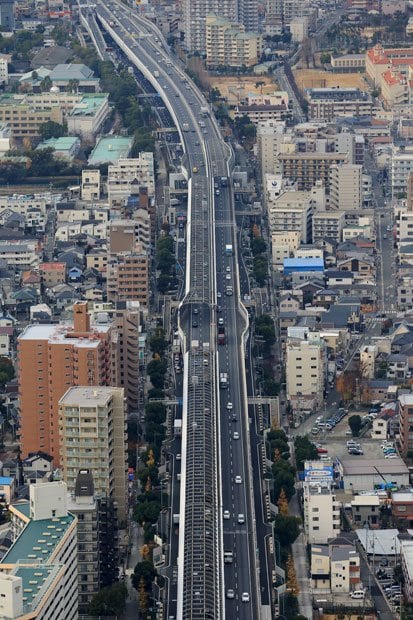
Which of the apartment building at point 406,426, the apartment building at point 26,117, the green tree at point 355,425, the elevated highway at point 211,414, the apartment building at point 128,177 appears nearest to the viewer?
the elevated highway at point 211,414

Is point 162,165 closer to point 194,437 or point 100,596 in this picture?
point 194,437

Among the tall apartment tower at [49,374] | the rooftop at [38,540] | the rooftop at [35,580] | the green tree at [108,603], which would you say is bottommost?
the green tree at [108,603]

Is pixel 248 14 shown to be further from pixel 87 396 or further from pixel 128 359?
pixel 87 396

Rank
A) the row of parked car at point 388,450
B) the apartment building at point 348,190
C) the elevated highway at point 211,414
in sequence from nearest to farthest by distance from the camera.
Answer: the elevated highway at point 211,414 < the row of parked car at point 388,450 < the apartment building at point 348,190

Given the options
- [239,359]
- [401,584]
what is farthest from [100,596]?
[239,359]

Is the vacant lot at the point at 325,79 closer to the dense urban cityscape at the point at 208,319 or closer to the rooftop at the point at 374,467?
the dense urban cityscape at the point at 208,319

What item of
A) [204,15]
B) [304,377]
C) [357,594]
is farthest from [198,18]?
[357,594]

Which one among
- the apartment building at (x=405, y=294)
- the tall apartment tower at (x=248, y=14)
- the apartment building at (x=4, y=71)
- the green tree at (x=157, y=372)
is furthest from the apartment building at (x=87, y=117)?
the green tree at (x=157, y=372)
